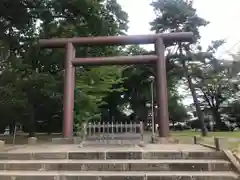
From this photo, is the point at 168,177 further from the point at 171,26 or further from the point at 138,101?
the point at 138,101

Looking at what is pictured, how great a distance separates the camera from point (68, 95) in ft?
33.1

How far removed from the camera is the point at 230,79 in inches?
1110

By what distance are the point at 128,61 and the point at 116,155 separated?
552 centimetres

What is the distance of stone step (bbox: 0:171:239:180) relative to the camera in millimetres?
4686

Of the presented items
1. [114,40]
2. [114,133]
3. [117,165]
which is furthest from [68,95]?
[117,165]

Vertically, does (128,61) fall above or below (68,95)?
above

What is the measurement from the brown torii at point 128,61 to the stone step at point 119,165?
4359mm

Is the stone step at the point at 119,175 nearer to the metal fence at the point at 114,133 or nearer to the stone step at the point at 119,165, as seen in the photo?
the stone step at the point at 119,165

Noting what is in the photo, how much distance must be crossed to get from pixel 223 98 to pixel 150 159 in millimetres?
29342

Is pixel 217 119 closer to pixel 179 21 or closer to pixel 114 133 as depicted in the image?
pixel 179 21

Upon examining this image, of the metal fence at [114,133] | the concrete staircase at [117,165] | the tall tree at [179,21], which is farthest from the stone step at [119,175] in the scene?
the tall tree at [179,21]

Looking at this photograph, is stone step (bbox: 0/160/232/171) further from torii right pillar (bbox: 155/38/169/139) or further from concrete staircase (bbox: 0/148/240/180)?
torii right pillar (bbox: 155/38/169/139)

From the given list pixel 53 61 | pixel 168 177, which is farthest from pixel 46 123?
pixel 168 177

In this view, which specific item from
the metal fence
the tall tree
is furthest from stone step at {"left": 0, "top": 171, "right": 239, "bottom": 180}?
the tall tree
